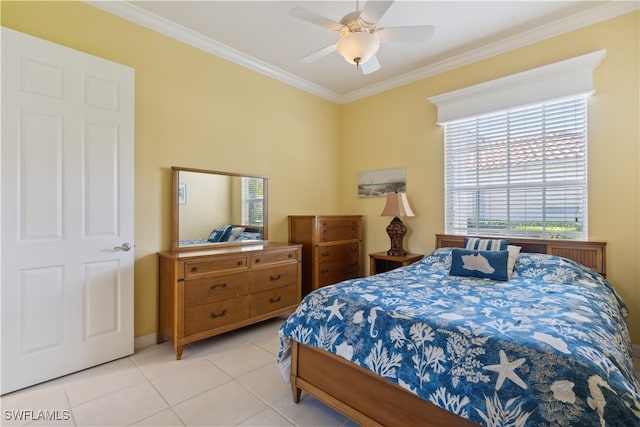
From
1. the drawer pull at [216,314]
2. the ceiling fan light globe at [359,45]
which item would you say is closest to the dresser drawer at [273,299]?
the drawer pull at [216,314]

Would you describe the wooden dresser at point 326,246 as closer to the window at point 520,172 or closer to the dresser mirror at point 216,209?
the dresser mirror at point 216,209

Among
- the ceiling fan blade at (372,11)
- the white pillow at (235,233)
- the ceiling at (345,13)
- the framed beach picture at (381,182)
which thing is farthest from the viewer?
the framed beach picture at (381,182)

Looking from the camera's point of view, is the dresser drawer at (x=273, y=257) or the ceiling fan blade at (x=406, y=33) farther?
the dresser drawer at (x=273, y=257)

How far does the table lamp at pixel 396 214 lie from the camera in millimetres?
3562

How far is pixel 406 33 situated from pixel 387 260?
2.45 m

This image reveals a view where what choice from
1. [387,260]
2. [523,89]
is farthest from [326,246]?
[523,89]

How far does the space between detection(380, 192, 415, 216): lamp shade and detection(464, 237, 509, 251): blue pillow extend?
81 centimetres

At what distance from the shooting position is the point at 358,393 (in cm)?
161

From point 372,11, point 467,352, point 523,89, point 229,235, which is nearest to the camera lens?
point 467,352

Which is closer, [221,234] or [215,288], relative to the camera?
[215,288]

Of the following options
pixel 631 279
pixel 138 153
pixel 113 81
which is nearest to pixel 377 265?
pixel 631 279

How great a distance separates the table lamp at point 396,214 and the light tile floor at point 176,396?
6.37 feet

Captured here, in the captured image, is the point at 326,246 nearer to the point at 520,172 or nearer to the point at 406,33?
the point at 520,172

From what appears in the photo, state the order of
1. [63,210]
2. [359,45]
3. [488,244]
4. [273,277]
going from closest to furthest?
1. [359,45]
2. [63,210]
3. [488,244]
4. [273,277]
